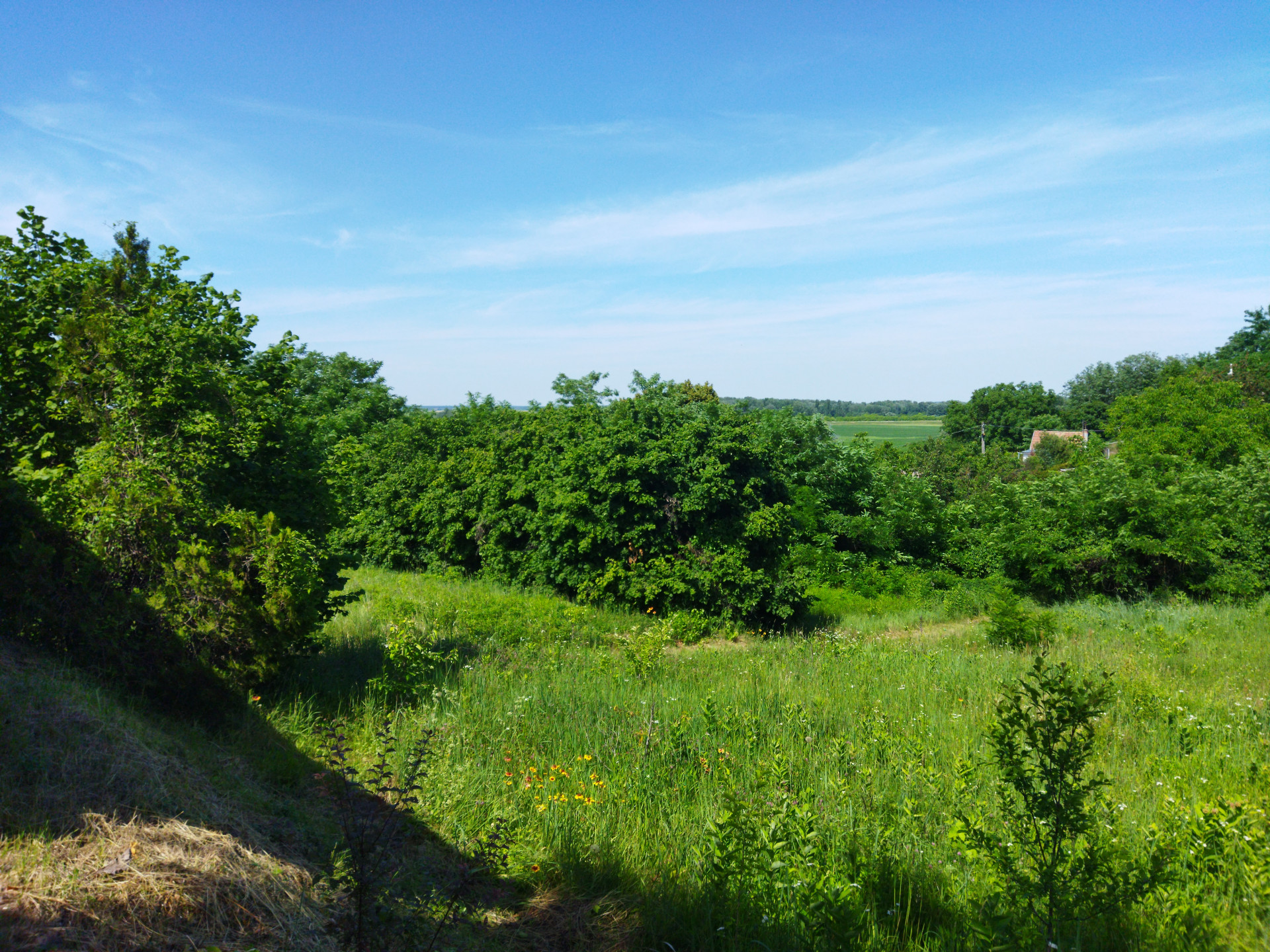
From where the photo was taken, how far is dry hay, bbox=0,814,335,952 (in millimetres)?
3111

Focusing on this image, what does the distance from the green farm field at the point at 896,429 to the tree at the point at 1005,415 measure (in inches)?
452

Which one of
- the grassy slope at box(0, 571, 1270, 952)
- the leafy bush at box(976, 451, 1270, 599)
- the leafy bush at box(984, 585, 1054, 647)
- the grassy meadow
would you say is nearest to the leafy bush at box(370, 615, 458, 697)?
the grassy meadow

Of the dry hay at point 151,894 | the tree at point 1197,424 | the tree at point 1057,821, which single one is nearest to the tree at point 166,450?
the dry hay at point 151,894

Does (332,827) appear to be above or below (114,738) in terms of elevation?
below

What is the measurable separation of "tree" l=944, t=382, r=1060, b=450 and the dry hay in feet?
287

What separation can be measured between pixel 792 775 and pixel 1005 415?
90.0 meters

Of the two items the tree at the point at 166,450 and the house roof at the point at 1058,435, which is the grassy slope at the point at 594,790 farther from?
the house roof at the point at 1058,435

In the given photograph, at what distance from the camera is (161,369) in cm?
768

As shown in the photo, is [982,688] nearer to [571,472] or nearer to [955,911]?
[955,911]

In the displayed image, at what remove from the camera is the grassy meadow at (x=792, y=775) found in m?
3.69

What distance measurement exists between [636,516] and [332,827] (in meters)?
11.3

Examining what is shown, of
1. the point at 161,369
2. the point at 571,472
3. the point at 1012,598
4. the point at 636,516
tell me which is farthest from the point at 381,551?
the point at 1012,598

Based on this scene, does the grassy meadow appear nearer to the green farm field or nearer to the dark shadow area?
the dark shadow area

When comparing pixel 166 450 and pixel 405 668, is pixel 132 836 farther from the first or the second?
pixel 166 450
